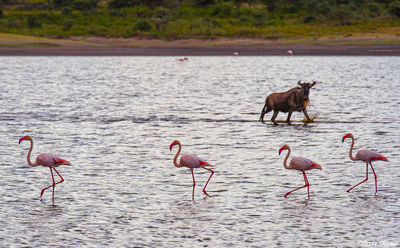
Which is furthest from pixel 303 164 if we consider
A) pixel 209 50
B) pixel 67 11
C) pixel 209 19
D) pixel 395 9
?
pixel 67 11

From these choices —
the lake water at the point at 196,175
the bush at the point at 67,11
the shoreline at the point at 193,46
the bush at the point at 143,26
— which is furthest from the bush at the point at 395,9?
the lake water at the point at 196,175

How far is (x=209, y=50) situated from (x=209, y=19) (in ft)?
41.1

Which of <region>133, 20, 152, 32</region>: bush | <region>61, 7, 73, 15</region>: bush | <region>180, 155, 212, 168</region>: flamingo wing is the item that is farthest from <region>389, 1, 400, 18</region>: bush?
<region>180, 155, 212, 168</region>: flamingo wing

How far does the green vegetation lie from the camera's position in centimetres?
7698

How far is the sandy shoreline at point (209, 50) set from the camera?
2662 inches

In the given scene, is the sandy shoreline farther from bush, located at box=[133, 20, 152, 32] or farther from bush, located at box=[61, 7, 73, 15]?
bush, located at box=[61, 7, 73, 15]

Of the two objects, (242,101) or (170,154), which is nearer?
(170,154)

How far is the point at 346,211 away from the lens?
1286 centimetres

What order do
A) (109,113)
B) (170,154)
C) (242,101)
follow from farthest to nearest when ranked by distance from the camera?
(242,101), (109,113), (170,154)

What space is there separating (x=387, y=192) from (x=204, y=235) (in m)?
4.64

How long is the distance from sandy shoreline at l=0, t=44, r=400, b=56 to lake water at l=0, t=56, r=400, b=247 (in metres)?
31.4

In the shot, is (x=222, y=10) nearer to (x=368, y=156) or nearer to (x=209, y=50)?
(x=209, y=50)

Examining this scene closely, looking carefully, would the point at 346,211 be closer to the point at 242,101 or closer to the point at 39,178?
the point at 39,178

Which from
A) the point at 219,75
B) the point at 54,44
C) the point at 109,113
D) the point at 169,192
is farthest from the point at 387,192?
the point at 54,44
